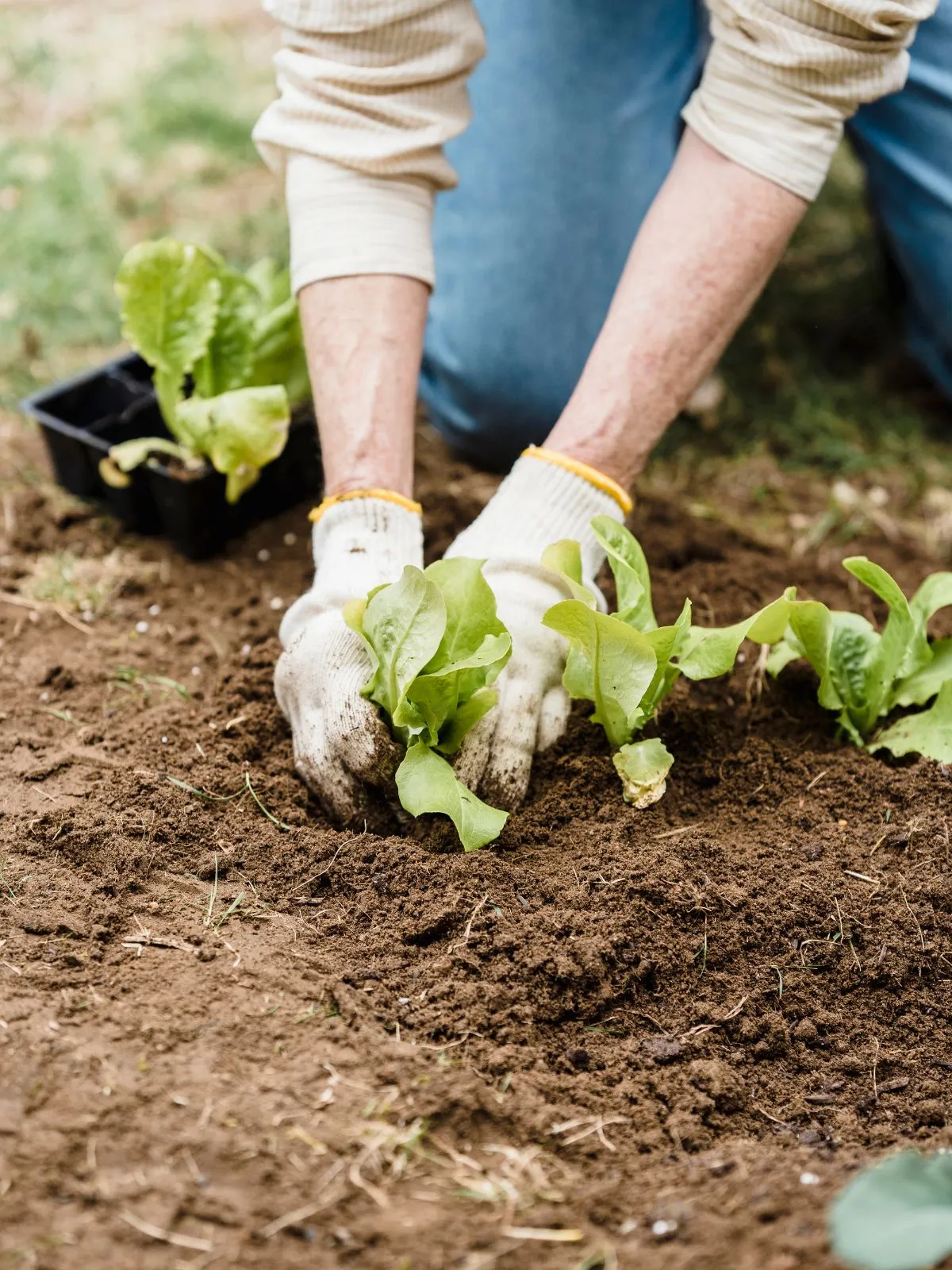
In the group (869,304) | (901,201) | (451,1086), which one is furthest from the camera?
(869,304)

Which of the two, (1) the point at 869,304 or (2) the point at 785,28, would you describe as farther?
(1) the point at 869,304

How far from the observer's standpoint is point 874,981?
151 cm

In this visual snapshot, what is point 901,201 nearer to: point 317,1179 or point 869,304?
point 869,304

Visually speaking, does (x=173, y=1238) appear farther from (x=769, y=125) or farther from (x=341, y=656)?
(x=769, y=125)

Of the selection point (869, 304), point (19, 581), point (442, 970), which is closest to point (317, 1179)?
point (442, 970)

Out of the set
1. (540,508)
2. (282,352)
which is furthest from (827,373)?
(540,508)

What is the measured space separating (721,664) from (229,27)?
4.21 m

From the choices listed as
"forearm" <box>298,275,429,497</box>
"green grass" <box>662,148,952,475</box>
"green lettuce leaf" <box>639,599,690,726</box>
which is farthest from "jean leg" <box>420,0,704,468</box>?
"green lettuce leaf" <box>639,599,690,726</box>

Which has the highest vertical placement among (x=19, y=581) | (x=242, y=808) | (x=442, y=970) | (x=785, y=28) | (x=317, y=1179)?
(x=785, y=28)

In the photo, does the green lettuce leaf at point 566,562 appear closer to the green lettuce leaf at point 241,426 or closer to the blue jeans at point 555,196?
the green lettuce leaf at point 241,426

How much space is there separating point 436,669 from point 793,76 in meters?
1.10

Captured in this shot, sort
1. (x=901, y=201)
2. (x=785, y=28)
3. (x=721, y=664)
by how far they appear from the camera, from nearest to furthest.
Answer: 1. (x=721, y=664)
2. (x=785, y=28)
3. (x=901, y=201)

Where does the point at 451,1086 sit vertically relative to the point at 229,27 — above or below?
above

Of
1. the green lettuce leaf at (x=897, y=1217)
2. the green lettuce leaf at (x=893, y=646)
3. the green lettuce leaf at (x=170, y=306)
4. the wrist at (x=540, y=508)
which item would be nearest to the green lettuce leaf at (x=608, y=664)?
the wrist at (x=540, y=508)
